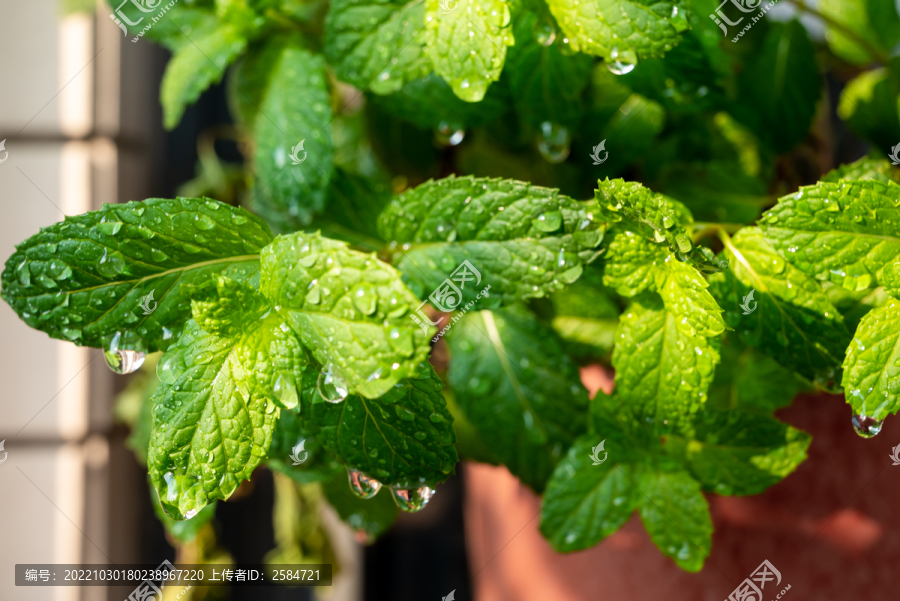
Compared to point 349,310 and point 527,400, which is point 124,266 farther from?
point 527,400

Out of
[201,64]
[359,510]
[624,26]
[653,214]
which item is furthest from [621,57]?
[359,510]

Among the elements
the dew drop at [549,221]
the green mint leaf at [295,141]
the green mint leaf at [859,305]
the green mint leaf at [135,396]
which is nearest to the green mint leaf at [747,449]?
the green mint leaf at [859,305]

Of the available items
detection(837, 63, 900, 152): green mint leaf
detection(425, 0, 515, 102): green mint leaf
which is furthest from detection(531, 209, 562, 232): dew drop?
detection(837, 63, 900, 152): green mint leaf

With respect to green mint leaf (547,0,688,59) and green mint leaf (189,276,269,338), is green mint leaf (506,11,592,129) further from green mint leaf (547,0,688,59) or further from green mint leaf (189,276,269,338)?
green mint leaf (189,276,269,338)

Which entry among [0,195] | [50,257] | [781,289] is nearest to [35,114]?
[0,195]

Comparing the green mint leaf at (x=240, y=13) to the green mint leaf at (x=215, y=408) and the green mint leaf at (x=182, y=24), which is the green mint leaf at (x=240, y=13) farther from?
the green mint leaf at (x=215, y=408)
